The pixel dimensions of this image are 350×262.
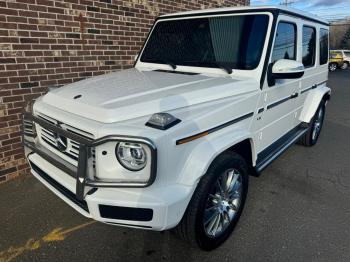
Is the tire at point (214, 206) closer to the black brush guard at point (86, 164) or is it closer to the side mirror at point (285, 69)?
the black brush guard at point (86, 164)

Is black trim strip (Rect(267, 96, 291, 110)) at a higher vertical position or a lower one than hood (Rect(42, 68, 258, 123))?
lower

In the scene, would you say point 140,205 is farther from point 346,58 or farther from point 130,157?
point 346,58

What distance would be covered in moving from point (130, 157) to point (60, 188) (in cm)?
76

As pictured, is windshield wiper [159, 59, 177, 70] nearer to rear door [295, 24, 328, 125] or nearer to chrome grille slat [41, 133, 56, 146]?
chrome grille slat [41, 133, 56, 146]

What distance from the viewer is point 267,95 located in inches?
128

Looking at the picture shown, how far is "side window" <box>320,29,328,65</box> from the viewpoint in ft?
16.5

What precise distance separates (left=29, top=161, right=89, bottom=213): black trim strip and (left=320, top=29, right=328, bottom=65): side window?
14.3 ft

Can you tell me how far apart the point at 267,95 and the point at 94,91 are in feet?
5.57

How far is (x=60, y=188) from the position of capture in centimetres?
252

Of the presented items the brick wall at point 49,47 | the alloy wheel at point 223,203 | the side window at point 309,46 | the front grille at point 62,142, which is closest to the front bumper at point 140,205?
the front grille at point 62,142

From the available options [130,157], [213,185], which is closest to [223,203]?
[213,185]

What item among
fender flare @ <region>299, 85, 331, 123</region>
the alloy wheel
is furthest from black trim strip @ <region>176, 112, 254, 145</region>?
fender flare @ <region>299, 85, 331, 123</region>

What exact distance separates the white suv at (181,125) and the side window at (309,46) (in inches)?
2.6

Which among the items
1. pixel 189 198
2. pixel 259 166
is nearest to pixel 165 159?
pixel 189 198
